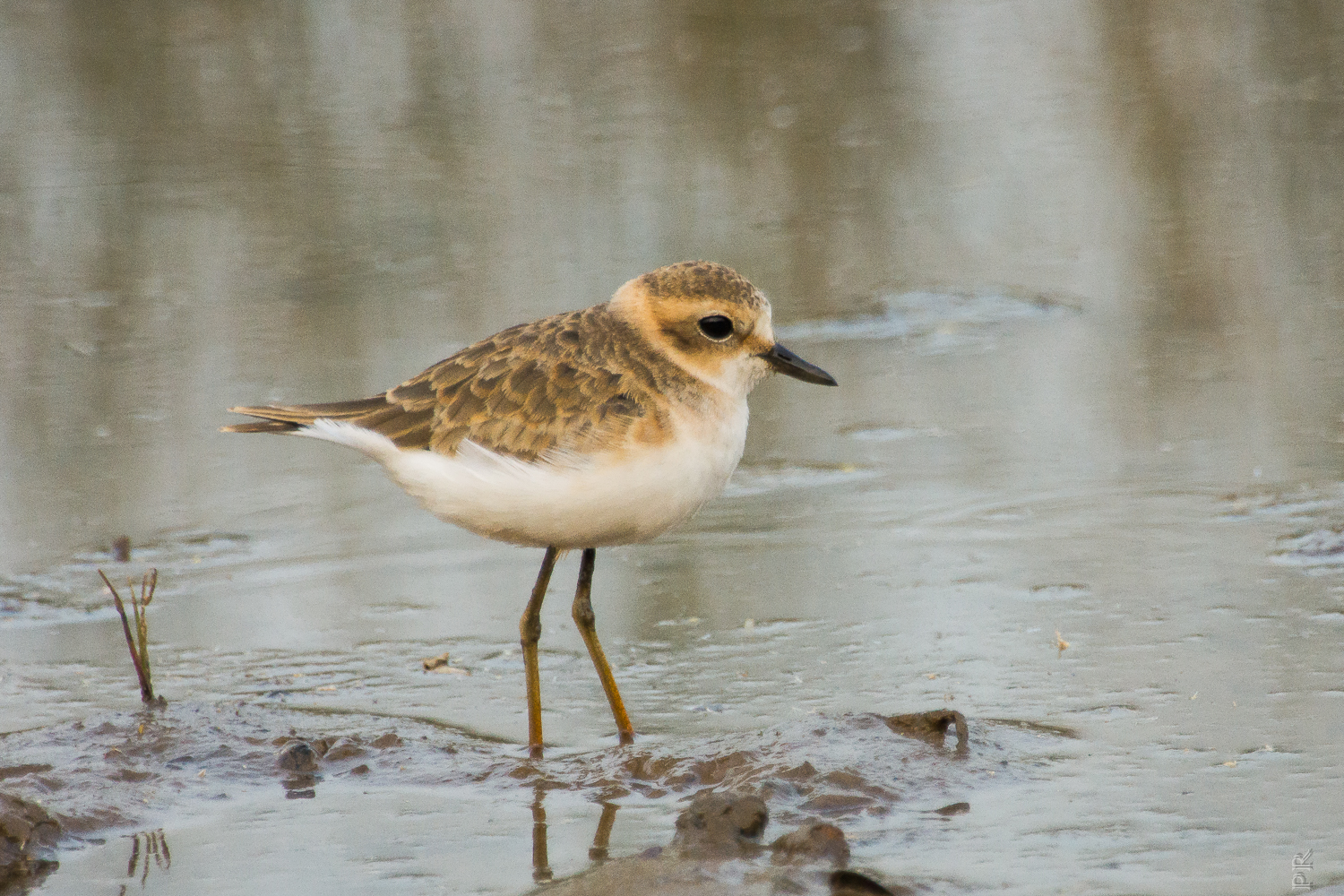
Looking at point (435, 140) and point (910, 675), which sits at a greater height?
point (435, 140)

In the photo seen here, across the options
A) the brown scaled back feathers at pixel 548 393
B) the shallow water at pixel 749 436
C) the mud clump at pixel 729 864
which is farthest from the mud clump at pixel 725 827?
the brown scaled back feathers at pixel 548 393

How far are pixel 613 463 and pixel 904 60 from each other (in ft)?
31.8

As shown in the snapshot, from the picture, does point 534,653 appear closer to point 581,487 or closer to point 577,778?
point 577,778

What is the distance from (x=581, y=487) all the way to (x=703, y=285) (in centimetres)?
71

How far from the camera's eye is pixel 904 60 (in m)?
13.7

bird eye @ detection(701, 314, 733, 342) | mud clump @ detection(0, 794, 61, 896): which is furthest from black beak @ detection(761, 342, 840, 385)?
mud clump @ detection(0, 794, 61, 896)

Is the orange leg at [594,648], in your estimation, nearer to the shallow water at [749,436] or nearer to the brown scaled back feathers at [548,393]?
the shallow water at [749,436]

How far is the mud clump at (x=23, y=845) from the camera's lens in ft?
13.3

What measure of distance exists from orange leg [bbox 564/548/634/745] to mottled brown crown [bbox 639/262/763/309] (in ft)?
2.56

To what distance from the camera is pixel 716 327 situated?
499cm

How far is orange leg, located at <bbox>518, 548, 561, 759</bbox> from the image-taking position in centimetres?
492

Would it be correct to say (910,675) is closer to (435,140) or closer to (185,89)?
(435,140)

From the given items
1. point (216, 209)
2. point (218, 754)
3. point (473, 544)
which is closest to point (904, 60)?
point (216, 209)

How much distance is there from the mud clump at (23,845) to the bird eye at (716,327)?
212 cm
